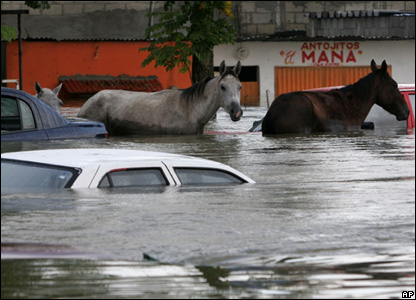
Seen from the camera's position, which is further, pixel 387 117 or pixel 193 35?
pixel 193 35

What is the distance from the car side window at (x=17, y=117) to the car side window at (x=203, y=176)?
13.1 feet

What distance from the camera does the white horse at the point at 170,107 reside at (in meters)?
19.6

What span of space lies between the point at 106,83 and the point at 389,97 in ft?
66.5

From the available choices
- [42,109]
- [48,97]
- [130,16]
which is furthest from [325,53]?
[42,109]

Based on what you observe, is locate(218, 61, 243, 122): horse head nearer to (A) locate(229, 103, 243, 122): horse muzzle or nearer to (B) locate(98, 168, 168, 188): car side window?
(A) locate(229, 103, 243, 122): horse muzzle

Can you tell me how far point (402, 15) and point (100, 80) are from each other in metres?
12.0

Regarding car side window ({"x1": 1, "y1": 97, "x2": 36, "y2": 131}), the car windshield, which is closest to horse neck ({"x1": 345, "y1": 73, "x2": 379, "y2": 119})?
car side window ({"x1": 1, "y1": 97, "x2": 36, "y2": 131})

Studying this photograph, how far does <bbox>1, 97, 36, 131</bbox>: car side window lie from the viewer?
1465 cm

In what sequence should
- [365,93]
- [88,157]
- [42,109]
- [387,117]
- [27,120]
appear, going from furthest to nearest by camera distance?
[387,117] < [365,93] < [42,109] < [27,120] < [88,157]

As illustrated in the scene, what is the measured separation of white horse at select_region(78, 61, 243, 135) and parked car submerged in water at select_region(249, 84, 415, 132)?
7.48 ft

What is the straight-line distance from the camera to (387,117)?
21.9 metres

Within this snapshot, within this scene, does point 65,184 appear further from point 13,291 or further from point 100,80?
point 100,80

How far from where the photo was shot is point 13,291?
675cm

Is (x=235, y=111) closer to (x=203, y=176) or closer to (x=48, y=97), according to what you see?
(x=48, y=97)
